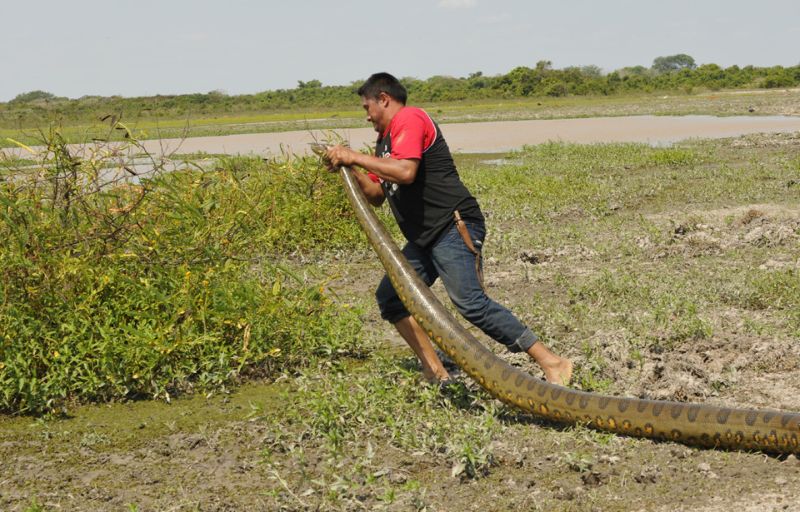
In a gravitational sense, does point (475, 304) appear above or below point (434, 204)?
below

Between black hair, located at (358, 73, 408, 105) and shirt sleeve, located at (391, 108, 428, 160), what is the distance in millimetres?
174

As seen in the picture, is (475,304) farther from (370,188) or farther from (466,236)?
(370,188)

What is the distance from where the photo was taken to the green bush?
5.40 metres

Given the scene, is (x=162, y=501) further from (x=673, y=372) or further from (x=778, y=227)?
(x=778, y=227)

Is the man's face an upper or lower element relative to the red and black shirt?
upper

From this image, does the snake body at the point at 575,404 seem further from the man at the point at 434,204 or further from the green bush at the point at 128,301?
the green bush at the point at 128,301

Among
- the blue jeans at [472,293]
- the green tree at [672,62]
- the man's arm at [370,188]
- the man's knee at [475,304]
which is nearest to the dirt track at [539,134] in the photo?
the man's arm at [370,188]

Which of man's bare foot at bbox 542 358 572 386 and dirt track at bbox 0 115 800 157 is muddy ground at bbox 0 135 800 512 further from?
dirt track at bbox 0 115 800 157

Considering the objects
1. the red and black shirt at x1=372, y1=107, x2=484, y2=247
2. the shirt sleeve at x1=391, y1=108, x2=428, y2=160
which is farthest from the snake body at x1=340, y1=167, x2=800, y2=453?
the shirt sleeve at x1=391, y1=108, x2=428, y2=160

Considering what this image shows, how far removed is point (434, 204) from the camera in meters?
5.10

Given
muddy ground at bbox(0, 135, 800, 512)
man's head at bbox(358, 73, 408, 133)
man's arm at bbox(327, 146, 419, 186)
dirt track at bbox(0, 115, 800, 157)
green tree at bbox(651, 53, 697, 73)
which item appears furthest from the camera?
green tree at bbox(651, 53, 697, 73)

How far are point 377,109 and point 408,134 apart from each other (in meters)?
0.35

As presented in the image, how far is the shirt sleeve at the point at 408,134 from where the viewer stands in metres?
4.86

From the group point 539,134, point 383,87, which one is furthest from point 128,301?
point 539,134
